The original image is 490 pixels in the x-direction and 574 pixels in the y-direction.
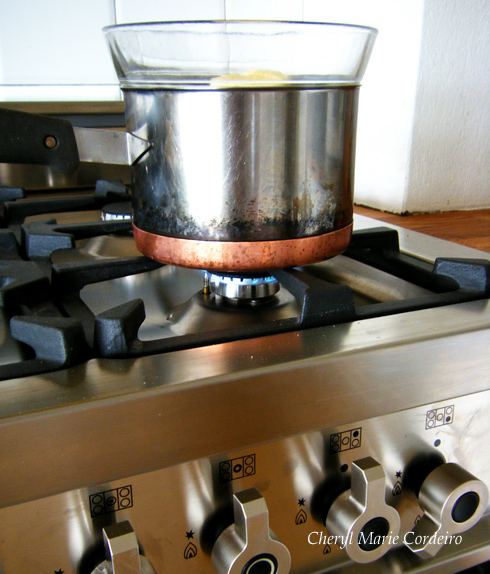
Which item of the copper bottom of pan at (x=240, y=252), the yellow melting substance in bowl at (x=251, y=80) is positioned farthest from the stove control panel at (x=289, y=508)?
the yellow melting substance in bowl at (x=251, y=80)

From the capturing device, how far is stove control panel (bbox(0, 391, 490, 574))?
1.06ft

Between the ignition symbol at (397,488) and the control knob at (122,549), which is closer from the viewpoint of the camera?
the control knob at (122,549)

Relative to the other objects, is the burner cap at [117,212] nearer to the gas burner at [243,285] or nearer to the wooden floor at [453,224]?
the gas burner at [243,285]

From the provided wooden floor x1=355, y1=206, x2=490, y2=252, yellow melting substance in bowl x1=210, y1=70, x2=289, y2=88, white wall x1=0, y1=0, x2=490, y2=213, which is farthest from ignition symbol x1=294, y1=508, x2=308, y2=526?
white wall x1=0, y1=0, x2=490, y2=213

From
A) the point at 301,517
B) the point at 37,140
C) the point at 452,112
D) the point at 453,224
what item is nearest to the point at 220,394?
the point at 301,517

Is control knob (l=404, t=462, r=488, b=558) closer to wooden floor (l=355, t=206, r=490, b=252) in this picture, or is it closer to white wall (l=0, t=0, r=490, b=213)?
wooden floor (l=355, t=206, r=490, b=252)

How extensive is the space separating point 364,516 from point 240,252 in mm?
202

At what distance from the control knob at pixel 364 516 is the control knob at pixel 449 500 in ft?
0.12

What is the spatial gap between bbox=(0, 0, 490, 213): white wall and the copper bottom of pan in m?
0.53

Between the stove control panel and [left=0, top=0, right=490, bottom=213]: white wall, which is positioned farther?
[left=0, top=0, right=490, bottom=213]: white wall

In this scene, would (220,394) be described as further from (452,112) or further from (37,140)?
(452,112)

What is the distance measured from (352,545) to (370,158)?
2.43ft

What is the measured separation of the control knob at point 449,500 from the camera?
0.40 m

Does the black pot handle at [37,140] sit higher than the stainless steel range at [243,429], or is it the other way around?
the black pot handle at [37,140]
